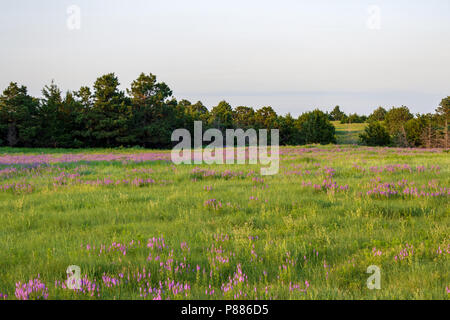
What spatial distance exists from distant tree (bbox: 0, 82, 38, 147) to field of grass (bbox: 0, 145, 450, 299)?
137 ft

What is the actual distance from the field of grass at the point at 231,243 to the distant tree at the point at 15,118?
137ft

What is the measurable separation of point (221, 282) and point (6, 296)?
2.44 m

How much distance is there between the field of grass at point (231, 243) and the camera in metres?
3.68

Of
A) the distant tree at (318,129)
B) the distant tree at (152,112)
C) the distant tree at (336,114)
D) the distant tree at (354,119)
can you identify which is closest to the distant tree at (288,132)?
the distant tree at (318,129)

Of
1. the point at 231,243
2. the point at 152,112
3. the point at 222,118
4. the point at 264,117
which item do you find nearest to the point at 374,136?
the point at 264,117

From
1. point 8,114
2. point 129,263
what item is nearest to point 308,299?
point 129,263

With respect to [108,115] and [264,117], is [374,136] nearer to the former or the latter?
[264,117]

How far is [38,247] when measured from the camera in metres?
5.15

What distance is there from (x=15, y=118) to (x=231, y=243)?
50716 millimetres

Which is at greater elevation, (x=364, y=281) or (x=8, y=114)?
(x=8, y=114)

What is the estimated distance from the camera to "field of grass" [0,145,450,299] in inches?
145

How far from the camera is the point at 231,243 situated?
5195mm

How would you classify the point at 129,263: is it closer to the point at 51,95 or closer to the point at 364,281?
the point at 364,281

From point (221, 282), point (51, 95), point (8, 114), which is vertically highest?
point (51, 95)
